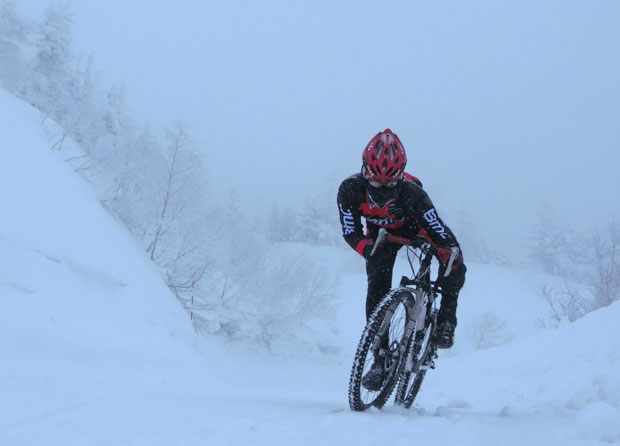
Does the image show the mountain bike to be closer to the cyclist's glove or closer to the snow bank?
the cyclist's glove

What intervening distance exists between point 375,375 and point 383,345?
0.88 ft

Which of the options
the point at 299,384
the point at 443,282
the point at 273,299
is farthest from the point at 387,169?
the point at 273,299

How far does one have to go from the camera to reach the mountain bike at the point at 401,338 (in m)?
3.54

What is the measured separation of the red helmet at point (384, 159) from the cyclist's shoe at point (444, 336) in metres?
1.59

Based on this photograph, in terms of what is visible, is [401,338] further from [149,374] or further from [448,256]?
[149,374]

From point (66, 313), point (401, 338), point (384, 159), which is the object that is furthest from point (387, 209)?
point (66, 313)

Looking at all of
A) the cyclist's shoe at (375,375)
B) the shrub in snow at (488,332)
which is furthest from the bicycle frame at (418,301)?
the shrub in snow at (488,332)

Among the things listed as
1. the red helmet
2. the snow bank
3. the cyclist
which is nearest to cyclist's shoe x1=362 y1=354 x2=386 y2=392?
the cyclist

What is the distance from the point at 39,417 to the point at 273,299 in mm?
20796

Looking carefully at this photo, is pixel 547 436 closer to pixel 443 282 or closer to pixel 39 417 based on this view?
pixel 443 282

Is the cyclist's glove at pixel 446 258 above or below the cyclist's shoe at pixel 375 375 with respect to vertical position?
above

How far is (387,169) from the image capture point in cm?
382

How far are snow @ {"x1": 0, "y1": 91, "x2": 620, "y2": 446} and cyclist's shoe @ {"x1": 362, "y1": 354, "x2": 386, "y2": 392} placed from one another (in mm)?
260

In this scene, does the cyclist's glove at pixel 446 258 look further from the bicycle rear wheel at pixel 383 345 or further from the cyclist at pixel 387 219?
the bicycle rear wheel at pixel 383 345
